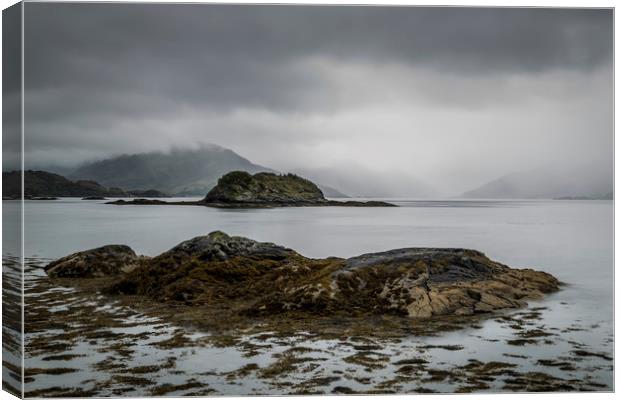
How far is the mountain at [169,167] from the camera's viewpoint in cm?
816

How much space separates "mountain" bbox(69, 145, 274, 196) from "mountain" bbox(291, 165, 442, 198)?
0.85 metres

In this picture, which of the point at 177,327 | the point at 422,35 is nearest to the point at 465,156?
the point at 422,35

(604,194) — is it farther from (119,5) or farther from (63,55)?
(63,55)

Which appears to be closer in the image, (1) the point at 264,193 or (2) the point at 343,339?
(2) the point at 343,339

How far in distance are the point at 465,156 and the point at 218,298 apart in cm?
446


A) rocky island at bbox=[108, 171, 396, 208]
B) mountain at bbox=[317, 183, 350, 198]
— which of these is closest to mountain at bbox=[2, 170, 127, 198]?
rocky island at bbox=[108, 171, 396, 208]

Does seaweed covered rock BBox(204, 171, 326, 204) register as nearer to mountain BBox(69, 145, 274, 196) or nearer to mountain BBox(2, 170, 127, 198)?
mountain BBox(69, 145, 274, 196)

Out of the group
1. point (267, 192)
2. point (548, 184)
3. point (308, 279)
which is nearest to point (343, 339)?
point (308, 279)

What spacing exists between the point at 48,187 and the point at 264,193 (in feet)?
10.8

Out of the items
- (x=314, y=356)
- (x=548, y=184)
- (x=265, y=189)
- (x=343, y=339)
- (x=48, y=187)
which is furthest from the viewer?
(x=265, y=189)

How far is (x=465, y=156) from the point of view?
8.41 metres

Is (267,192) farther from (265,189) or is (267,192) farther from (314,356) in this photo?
(314,356)

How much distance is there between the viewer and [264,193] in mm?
8906

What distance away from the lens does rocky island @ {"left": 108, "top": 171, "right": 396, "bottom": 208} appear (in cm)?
856
